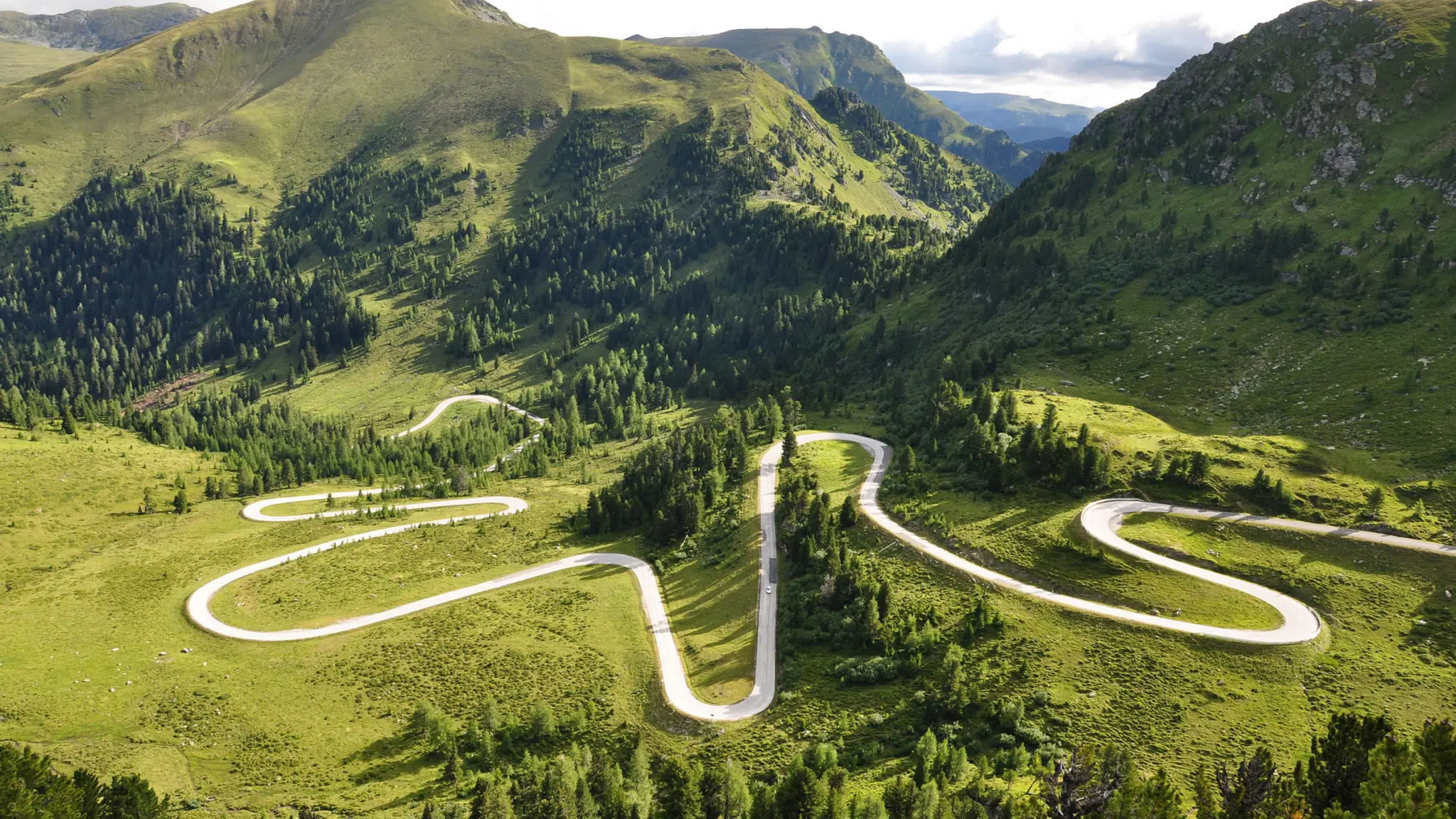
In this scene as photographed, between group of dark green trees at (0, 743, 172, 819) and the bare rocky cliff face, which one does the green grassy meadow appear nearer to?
group of dark green trees at (0, 743, 172, 819)

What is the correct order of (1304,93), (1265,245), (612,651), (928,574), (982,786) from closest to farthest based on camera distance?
(982,786), (612,651), (928,574), (1265,245), (1304,93)

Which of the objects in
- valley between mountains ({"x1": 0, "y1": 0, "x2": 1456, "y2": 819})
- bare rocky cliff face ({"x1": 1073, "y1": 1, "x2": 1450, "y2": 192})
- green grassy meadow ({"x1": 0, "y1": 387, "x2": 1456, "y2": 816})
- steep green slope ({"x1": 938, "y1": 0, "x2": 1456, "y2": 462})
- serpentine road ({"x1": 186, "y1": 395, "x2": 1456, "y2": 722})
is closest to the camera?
valley between mountains ({"x1": 0, "y1": 0, "x2": 1456, "y2": 819})

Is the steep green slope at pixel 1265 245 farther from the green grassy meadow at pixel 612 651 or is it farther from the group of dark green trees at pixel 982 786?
the group of dark green trees at pixel 982 786

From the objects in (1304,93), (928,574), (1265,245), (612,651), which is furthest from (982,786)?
(1304,93)

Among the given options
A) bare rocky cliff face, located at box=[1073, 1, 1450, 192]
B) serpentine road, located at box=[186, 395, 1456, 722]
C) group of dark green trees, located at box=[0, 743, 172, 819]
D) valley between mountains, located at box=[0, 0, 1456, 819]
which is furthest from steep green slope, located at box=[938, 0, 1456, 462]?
group of dark green trees, located at box=[0, 743, 172, 819]

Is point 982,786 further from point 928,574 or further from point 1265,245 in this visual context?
point 1265,245
